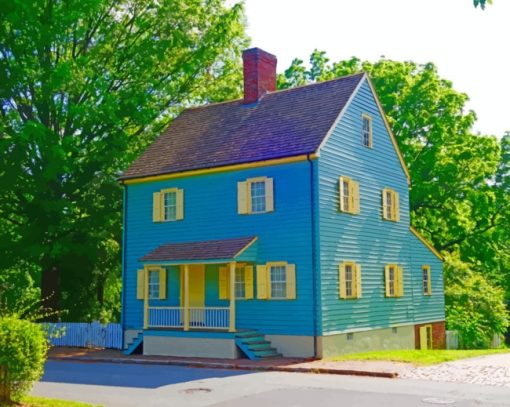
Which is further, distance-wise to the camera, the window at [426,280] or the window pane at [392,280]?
the window at [426,280]

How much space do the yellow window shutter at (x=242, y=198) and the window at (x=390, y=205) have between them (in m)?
6.24

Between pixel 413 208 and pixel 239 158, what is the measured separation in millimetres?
18170

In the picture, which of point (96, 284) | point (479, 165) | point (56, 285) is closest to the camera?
point (56, 285)

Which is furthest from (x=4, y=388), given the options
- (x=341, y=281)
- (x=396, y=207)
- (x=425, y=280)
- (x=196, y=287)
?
(x=425, y=280)

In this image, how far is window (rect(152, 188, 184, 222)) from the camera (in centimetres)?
2673

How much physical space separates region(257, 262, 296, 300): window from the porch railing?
1.42m

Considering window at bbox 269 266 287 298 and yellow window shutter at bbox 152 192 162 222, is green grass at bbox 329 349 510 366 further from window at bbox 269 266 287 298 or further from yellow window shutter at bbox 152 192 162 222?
yellow window shutter at bbox 152 192 162 222

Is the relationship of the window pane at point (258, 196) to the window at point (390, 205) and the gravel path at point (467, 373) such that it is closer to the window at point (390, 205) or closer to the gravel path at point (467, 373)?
the window at point (390, 205)

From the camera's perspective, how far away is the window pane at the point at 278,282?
23500 millimetres

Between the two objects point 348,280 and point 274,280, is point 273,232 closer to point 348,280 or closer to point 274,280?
point 274,280

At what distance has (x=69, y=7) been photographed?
92.7 feet

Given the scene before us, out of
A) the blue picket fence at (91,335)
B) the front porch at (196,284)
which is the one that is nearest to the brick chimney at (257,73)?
the front porch at (196,284)

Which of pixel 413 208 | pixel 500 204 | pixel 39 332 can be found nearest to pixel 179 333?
pixel 39 332

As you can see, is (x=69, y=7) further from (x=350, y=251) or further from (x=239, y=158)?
(x=350, y=251)
